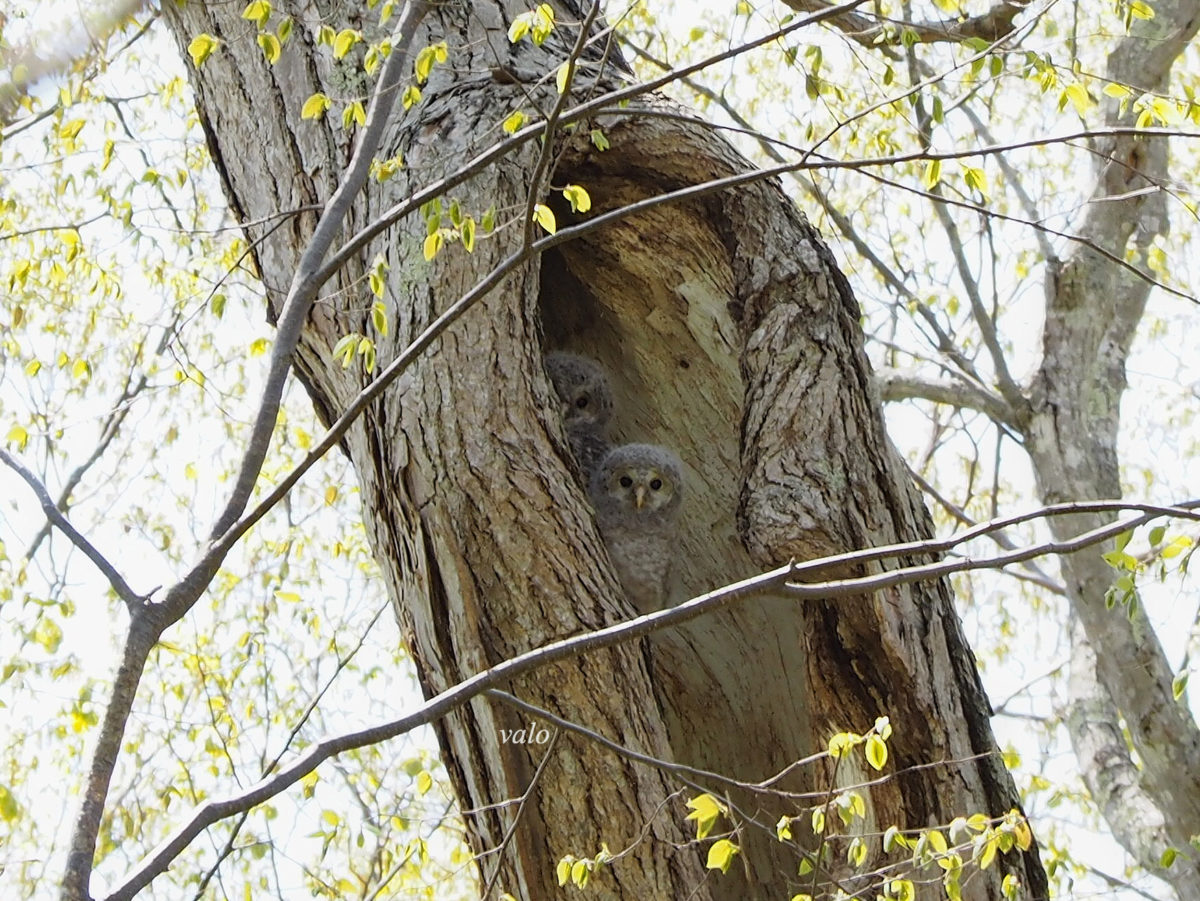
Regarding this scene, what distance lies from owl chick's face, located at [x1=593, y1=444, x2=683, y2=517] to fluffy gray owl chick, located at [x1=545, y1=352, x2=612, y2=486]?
0.17m

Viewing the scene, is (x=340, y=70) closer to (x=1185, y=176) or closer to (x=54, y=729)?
(x=54, y=729)

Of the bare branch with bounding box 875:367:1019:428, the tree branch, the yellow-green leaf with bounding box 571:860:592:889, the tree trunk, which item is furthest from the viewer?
the bare branch with bounding box 875:367:1019:428

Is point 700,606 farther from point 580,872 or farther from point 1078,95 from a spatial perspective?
point 1078,95

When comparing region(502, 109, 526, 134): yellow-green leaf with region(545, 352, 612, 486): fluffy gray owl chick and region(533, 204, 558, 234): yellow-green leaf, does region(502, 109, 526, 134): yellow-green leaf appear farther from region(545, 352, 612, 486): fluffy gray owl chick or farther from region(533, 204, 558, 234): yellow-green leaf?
region(545, 352, 612, 486): fluffy gray owl chick

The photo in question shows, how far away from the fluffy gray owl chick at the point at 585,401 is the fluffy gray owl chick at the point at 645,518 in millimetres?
174

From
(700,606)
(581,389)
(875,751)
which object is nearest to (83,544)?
(700,606)

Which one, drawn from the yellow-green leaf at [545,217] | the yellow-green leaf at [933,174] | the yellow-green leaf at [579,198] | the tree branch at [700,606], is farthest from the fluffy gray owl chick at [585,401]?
the tree branch at [700,606]

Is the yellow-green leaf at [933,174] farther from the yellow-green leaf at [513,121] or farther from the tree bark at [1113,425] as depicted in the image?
the tree bark at [1113,425]

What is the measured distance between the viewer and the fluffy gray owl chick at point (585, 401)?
182 inches

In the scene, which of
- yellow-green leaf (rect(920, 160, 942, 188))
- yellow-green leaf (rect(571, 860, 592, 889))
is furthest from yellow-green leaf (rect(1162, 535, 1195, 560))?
yellow-green leaf (rect(571, 860, 592, 889))

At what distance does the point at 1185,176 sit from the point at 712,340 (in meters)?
5.08

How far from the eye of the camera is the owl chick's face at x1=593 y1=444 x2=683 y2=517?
463 cm

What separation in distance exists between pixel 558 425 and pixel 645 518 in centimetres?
139

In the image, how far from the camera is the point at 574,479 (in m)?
3.33
